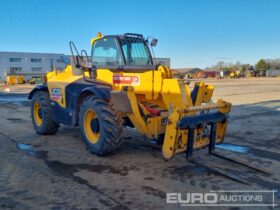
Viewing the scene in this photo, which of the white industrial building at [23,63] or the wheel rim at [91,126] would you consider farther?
the white industrial building at [23,63]

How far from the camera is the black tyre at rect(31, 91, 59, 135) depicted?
8.17 meters

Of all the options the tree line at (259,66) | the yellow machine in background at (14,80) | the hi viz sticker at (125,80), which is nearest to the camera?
the hi viz sticker at (125,80)

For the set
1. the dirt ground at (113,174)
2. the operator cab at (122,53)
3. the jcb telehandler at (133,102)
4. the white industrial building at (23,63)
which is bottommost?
the dirt ground at (113,174)

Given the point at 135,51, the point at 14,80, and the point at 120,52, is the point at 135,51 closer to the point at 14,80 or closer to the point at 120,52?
the point at 120,52

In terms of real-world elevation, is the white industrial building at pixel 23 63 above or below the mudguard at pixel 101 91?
above

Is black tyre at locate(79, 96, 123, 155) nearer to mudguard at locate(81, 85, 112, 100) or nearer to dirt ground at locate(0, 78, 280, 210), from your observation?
mudguard at locate(81, 85, 112, 100)

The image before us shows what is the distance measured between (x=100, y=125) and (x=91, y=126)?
0.55 meters

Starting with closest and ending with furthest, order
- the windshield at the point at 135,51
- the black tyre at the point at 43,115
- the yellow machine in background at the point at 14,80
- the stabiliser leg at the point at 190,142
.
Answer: the stabiliser leg at the point at 190,142 → the windshield at the point at 135,51 → the black tyre at the point at 43,115 → the yellow machine in background at the point at 14,80

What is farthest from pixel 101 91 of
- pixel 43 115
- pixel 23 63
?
pixel 23 63

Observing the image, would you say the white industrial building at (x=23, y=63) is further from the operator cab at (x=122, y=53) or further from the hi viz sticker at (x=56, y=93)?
the operator cab at (x=122, y=53)

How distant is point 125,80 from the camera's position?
6.27 metres

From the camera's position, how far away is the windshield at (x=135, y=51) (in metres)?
6.60

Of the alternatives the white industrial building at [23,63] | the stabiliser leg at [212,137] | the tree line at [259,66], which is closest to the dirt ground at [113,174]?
the stabiliser leg at [212,137]

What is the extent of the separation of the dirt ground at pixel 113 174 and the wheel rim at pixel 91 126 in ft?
1.20
